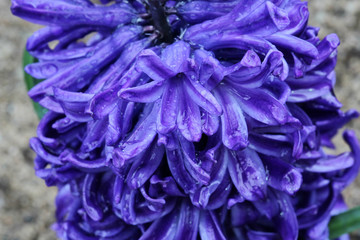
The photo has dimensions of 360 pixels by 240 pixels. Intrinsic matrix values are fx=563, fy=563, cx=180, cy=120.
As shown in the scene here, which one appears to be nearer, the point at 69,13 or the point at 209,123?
the point at 209,123

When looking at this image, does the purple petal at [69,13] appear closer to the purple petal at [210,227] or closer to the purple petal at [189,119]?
the purple petal at [189,119]

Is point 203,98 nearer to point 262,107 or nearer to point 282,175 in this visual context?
point 262,107

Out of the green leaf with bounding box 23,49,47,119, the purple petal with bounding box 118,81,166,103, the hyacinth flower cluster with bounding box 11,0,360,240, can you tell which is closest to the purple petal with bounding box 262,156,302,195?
the hyacinth flower cluster with bounding box 11,0,360,240

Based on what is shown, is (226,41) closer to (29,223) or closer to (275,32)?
(275,32)

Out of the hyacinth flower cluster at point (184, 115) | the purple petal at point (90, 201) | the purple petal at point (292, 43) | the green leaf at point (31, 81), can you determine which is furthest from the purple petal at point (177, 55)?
the green leaf at point (31, 81)

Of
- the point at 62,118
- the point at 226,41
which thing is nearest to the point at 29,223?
the point at 62,118

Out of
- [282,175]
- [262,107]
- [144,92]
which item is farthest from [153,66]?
[282,175]
